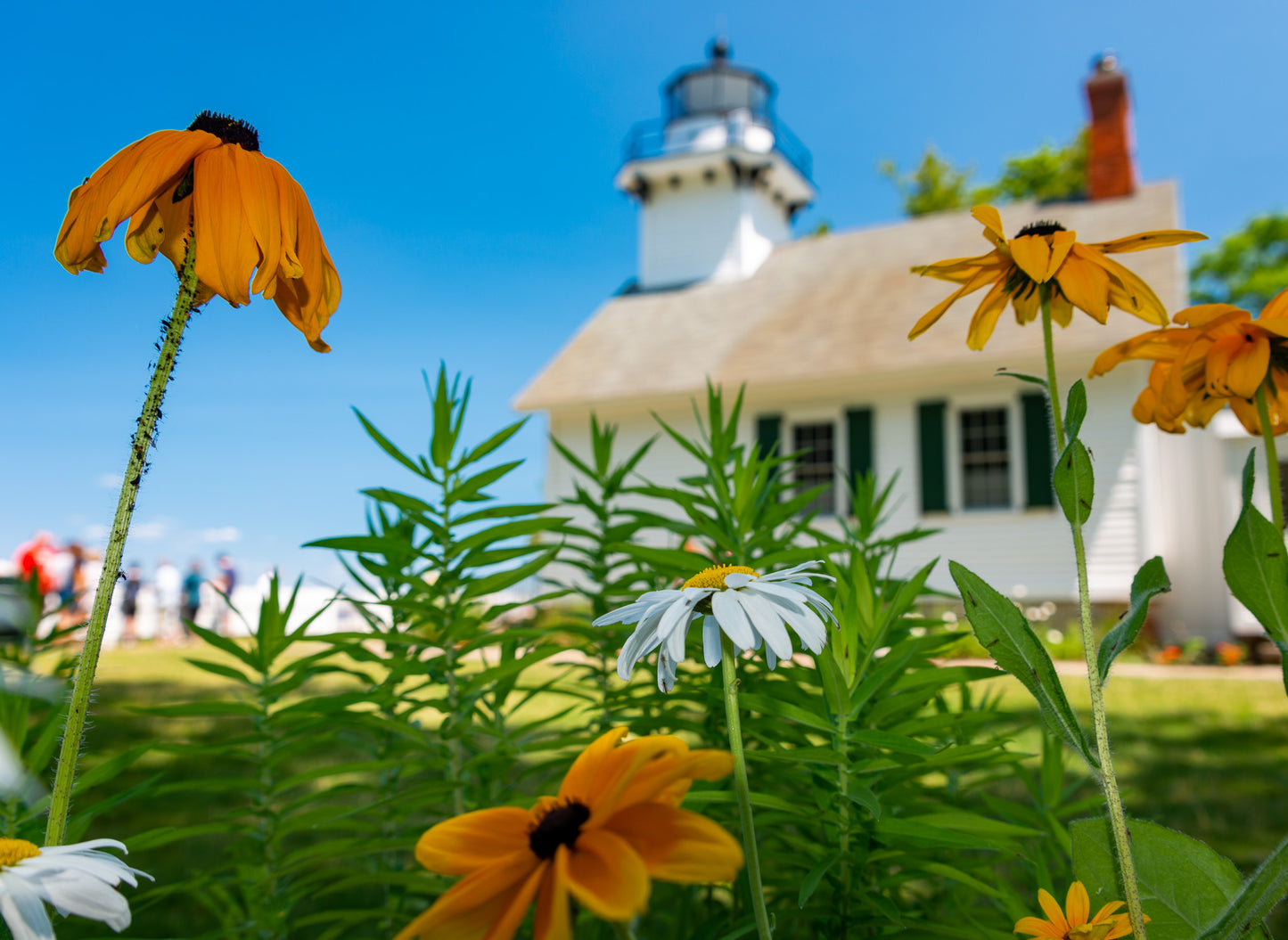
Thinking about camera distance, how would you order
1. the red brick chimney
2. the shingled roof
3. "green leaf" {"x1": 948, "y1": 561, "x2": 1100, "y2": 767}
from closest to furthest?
"green leaf" {"x1": 948, "y1": 561, "x2": 1100, "y2": 767}
the shingled roof
the red brick chimney

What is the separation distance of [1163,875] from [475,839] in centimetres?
70

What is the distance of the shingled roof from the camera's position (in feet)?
41.8

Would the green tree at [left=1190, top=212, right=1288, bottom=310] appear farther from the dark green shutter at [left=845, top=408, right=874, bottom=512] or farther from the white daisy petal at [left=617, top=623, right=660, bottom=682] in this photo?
the white daisy petal at [left=617, top=623, right=660, bottom=682]

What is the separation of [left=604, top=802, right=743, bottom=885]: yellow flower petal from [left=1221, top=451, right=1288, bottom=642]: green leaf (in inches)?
21.6

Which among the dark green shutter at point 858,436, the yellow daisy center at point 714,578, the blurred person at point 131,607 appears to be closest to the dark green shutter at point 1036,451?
the dark green shutter at point 858,436

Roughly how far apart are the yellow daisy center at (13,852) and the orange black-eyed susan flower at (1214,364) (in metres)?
1.10

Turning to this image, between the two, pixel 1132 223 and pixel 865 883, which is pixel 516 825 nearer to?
pixel 865 883

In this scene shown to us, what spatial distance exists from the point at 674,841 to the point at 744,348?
14620 mm

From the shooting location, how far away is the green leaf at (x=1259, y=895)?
2.27 feet

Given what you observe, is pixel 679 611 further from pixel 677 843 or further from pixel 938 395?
pixel 938 395

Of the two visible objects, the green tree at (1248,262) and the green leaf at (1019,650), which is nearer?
the green leaf at (1019,650)

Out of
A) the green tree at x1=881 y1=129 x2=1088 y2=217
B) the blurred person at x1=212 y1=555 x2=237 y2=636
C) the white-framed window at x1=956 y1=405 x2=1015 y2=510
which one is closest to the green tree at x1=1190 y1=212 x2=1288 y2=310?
the green tree at x1=881 y1=129 x2=1088 y2=217

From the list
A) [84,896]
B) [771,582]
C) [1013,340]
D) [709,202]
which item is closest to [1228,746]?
[771,582]

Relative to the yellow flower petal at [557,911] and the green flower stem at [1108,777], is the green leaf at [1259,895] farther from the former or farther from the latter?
the yellow flower petal at [557,911]
